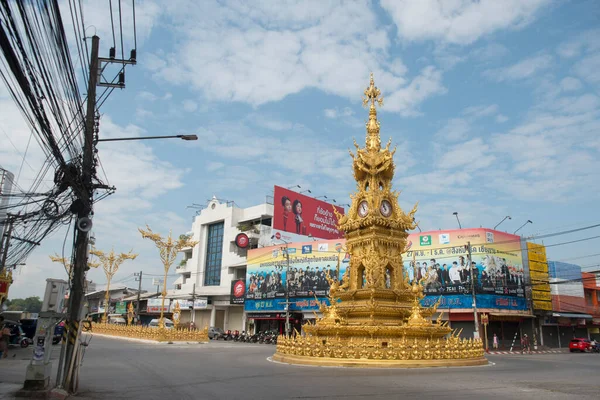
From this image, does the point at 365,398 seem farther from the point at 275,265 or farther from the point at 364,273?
the point at 275,265

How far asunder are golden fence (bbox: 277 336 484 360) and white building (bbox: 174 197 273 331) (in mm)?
41141

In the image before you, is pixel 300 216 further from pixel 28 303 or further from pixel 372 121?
pixel 28 303

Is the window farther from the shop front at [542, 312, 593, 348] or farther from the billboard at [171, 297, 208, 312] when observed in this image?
the shop front at [542, 312, 593, 348]

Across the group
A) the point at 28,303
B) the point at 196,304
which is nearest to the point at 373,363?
the point at 196,304

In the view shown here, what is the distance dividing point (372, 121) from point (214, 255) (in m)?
45.2

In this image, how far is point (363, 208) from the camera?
20.6 m

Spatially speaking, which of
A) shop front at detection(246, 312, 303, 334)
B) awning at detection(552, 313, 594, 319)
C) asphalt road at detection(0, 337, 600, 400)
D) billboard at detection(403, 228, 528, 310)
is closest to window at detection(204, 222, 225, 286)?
shop front at detection(246, 312, 303, 334)

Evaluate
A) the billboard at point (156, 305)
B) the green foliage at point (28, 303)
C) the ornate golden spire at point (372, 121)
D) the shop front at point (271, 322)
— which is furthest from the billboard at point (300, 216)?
the green foliage at point (28, 303)

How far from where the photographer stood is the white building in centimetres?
5900

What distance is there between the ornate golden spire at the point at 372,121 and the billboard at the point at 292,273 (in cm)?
2453

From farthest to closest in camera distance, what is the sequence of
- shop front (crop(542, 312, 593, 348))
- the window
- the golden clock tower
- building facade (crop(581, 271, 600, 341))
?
the window → building facade (crop(581, 271, 600, 341)) → shop front (crop(542, 312, 593, 348)) → the golden clock tower

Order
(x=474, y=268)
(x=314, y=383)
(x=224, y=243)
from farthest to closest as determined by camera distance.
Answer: (x=224, y=243)
(x=474, y=268)
(x=314, y=383)

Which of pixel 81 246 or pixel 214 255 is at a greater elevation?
pixel 214 255

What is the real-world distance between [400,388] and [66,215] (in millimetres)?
9649
